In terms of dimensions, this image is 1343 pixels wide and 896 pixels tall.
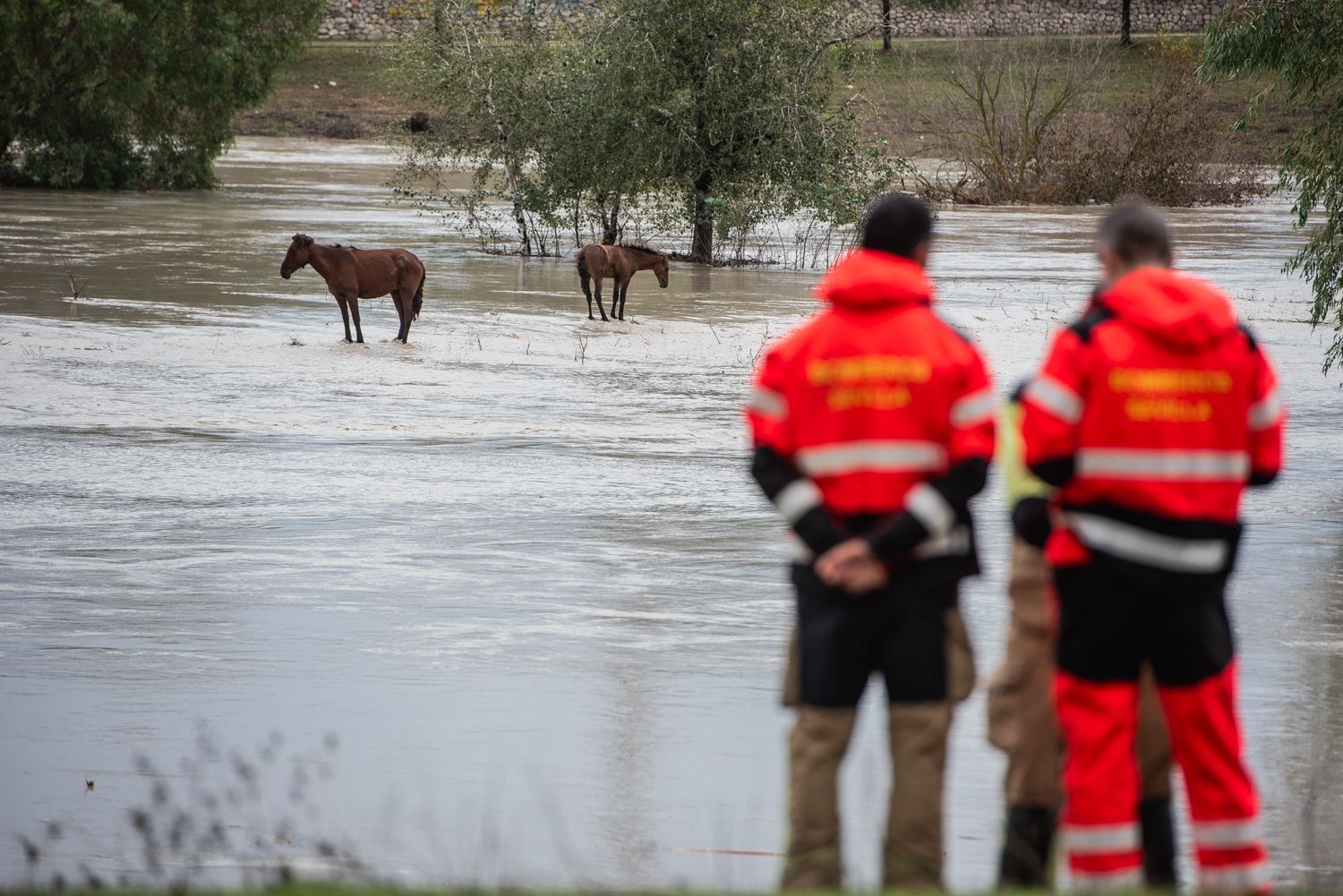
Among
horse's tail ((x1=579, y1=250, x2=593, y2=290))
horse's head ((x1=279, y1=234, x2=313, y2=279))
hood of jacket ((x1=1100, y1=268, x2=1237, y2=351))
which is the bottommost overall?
horse's tail ((x1=579, y1=250, x2=593, y2=290))

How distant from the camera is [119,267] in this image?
26531 mm

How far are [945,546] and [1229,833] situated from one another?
996 mm

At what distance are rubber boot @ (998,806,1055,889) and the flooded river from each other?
741mm

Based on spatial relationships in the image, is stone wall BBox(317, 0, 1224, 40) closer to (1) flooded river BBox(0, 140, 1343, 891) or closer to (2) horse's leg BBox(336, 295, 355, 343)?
(1) flooded river BBox(0, 140, 1343, 891)

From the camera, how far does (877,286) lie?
14.5ft

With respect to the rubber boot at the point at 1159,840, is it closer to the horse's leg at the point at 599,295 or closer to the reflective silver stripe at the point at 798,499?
the reflective silver stripe at the point at 798,499

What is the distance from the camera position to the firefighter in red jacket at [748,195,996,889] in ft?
14.3

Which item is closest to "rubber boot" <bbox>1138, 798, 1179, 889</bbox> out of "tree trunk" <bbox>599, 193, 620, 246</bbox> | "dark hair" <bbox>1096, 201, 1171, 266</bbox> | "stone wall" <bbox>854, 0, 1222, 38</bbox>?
"dark hair" <bbox>1096, 201, 1171, 266</bbox>

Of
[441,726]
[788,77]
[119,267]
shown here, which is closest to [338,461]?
[441,726]

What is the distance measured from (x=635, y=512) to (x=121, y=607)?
3.73 metres

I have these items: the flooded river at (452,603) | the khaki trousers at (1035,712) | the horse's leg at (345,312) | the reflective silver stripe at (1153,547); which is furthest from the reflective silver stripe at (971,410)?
the horse's leg at (345,312)

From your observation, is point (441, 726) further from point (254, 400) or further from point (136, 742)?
point (254, 400)

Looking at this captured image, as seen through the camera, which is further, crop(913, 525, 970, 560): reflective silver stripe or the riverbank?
the riverbank

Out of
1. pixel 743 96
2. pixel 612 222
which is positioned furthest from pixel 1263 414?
pixel 612 222
